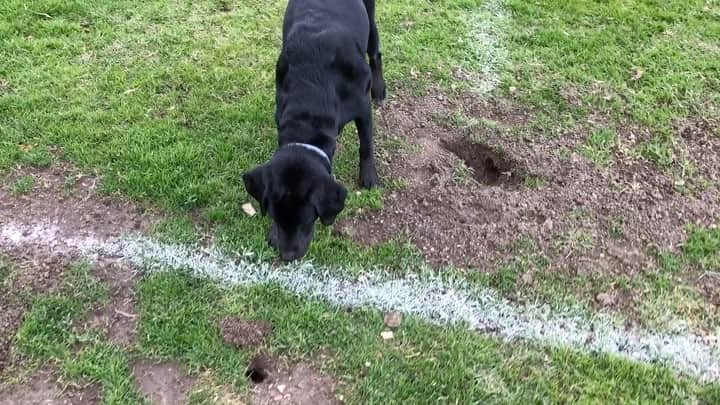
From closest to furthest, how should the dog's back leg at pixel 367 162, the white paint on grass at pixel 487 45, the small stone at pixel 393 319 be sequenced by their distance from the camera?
1. the small stone at pixel 393 319
2. the dog's back leg at pixel 367 162
3. the white paint on grass at pixel 487 45

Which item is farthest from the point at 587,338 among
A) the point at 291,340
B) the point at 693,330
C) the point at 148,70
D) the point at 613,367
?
the point at 148,70

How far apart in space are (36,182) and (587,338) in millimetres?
3958

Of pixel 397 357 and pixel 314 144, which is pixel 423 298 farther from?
pixel 314 144

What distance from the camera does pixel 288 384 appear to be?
11.5ft

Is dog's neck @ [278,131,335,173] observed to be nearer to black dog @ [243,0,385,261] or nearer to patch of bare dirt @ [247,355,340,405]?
black dog @ [243,0,385,261]

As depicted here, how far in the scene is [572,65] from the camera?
6082 millimetres

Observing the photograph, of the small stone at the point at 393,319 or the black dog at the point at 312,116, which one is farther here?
the small stone at the point at 393,319

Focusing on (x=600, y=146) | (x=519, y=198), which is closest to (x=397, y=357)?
(x=519, y=198)

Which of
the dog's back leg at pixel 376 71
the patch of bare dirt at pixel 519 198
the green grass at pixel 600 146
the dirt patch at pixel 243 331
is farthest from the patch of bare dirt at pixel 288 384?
the green grass at pixel 600 146

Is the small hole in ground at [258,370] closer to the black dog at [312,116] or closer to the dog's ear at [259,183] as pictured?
the black dog at [312,116]

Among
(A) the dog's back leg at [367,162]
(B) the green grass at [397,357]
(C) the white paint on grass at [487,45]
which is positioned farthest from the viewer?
(C) the white paint on grass at [487,45]

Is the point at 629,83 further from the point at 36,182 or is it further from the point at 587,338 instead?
the point at 36,182

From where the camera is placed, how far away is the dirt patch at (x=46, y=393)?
11.1 feet

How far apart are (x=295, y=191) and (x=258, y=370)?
103cm
